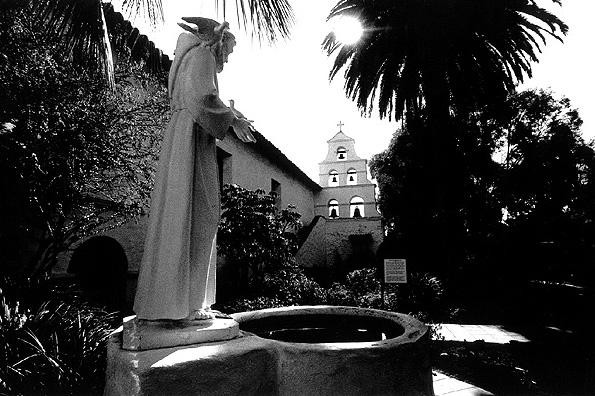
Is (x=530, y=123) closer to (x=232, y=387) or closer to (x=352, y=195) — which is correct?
(x=352, y=195)

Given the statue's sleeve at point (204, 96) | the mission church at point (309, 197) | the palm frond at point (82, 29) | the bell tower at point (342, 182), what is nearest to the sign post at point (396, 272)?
the mission church at point (309, 197)

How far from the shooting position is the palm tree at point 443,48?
9.23 metres

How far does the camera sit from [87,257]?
24.1 feet

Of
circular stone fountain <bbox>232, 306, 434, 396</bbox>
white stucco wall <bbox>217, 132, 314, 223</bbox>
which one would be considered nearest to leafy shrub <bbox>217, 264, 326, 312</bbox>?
white stucco wall <bbox>217, 132, 314, 223</bbox>

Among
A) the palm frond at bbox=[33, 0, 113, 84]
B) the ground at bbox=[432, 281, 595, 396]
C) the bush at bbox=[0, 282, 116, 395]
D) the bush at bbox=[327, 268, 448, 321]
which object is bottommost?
the ground at bbox=[432, 281, 595, 396]

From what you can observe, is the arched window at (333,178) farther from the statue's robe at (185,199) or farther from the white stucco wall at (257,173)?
the statue's robe at (185,199)

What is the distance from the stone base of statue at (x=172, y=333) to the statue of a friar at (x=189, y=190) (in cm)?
5

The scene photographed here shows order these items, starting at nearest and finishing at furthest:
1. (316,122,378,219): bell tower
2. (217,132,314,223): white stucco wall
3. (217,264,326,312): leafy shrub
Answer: (217,264,326,312): leafy shrub, (217,132,314,223): white stucco wall, (316,122,378,219): bell tower

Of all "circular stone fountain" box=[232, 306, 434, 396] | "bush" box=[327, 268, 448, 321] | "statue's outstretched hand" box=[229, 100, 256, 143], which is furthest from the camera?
"bush" box=[327, 268, 448, 321]

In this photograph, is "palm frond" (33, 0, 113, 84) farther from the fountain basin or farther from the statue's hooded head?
the fountain basin

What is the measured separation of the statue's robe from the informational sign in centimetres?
442

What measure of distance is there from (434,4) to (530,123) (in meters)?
6.93

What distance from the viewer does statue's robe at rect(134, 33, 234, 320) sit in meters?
1.97

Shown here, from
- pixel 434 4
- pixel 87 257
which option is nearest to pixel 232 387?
pixel 87 257
